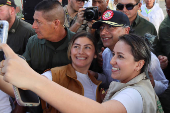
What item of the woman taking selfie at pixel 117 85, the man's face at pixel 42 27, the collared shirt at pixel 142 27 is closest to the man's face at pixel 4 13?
the man's face at pixel 42 27

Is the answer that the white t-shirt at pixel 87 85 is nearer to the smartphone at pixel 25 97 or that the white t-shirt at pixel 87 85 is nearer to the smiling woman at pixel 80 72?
the smiling woman at pixel 80 72

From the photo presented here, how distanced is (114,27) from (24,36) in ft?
5.25

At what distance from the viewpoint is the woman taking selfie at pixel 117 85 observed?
846mm

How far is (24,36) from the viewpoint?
3.15 meters

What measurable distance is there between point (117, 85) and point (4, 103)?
983mm

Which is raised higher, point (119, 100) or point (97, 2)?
point (97, 2)

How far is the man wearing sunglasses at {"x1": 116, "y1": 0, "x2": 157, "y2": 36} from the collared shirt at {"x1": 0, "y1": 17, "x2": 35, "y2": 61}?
154 centimetres

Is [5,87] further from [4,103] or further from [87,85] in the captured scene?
[87,85]

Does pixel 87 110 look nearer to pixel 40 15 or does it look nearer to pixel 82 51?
pixel 82 51

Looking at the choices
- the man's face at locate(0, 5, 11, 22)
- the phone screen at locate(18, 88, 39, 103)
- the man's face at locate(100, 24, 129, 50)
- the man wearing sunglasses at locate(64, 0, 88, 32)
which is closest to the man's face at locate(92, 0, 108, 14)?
the man wearing sunglasses at locate(64, 0, 88, 32)

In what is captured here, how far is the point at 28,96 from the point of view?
0.85m

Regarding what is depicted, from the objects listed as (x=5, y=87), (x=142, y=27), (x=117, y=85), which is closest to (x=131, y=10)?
(x=142, y=27)

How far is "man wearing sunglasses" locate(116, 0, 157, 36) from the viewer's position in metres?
2.84

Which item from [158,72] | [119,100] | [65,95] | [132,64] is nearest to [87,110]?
[65,95]
